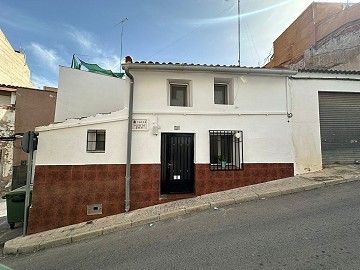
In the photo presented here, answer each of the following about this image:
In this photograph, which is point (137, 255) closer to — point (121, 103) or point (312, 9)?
point (121, 103)

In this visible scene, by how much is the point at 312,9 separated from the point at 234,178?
15523mm

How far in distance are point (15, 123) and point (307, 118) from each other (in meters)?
14.4

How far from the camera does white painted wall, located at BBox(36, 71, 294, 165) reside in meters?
5.67

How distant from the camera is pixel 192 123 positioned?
645 cm

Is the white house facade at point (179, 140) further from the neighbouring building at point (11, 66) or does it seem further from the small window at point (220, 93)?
the neighbouring building at point (11, 66)

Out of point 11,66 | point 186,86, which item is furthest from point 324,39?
point 11,66

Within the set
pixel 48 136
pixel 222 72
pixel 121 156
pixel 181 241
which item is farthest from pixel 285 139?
pixel 48 136

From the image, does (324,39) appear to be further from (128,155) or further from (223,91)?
(128,155)

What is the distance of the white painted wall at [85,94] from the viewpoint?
7.38 metres

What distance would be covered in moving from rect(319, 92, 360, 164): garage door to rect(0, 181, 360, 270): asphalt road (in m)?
2.62

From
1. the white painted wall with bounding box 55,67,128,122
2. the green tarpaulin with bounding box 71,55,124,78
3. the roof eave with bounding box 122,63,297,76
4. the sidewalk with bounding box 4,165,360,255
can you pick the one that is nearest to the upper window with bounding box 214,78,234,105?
the roof eave with bounding box 122,63,297,76

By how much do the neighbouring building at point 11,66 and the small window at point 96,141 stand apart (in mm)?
13944

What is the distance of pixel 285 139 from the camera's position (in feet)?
22.7

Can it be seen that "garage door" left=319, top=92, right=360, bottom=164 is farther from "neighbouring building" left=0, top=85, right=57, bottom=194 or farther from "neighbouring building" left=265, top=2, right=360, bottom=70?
"neighbouring building" left=0, top=85, right=57, bottom=194
